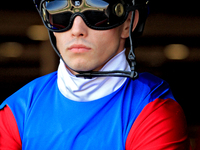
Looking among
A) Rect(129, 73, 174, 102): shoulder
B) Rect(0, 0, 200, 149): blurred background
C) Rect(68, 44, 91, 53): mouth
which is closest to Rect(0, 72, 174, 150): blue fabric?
Rect(129, 73, 174, 102): shoulder

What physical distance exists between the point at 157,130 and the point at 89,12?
1.64ft

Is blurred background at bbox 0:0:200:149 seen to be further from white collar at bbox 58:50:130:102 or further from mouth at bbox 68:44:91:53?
mouth at bbox 68:44:91:53

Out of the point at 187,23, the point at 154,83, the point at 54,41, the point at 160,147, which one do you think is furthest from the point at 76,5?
the point at 187,23

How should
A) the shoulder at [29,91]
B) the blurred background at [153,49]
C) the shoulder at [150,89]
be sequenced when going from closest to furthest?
the shoulder at [150,89], the shoulder at [29,91], the blurred background at [153,49]

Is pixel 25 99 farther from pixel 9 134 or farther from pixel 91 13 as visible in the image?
pixel 91 13

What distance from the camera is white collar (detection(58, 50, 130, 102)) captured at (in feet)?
3.87

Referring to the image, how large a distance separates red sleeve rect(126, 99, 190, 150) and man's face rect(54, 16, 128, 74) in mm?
266

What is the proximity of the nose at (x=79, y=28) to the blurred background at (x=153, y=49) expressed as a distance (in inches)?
86.7

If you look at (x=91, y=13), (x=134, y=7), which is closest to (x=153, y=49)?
(x=134, y=7)

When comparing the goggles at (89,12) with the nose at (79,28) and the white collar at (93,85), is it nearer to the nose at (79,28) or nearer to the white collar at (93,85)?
the nose at (79,28)

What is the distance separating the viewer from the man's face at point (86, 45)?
110 centimetres

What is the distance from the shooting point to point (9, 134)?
1.21m

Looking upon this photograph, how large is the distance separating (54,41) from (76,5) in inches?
12.1

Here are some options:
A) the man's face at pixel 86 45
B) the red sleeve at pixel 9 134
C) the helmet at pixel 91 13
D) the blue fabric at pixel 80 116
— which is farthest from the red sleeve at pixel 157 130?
the red sleeve at pixel 9 134
